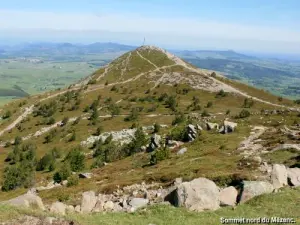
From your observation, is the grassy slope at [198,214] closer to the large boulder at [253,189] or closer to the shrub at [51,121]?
the large boulder at [253,189]

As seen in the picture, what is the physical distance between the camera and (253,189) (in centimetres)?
3262

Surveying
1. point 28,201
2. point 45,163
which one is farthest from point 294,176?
point 45,163

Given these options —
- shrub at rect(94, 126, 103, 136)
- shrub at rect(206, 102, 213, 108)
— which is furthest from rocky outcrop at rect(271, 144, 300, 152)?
shrub at rect(206, 102, 213, 108)

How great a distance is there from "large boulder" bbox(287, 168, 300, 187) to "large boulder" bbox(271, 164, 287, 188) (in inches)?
24.5

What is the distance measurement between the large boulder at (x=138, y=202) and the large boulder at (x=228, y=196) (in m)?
7.08

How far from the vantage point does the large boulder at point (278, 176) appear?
3544 centimetres

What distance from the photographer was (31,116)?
500 feet

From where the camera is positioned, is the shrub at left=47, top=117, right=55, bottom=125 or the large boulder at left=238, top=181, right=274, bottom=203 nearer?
the large boulder at left=238, top=181, right=274, bottom=203

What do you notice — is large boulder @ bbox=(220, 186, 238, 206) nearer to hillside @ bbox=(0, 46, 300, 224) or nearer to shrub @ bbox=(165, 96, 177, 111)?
hillside @ bbox=(0, 46, 300, 224)

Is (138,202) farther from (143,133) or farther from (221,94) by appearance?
(221,94)

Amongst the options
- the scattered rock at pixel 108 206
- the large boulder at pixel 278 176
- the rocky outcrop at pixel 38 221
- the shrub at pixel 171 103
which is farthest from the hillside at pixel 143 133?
the rocky outcrop at pixel 38 221

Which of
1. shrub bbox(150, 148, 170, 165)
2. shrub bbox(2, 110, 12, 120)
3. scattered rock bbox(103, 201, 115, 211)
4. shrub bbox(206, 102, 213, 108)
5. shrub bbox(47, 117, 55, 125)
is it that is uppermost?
scattered rock bbox(103, 201, 115, 211)

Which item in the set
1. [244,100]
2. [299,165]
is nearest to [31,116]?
[244,100]

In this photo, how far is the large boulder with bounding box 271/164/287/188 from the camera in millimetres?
35438
